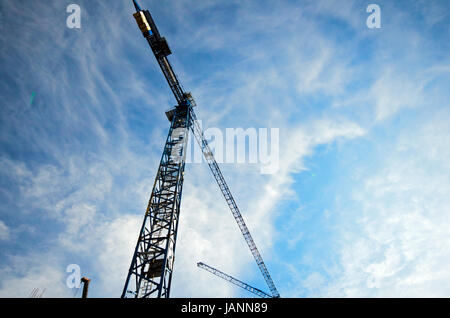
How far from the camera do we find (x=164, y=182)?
884 inches

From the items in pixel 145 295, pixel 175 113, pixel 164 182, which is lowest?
pixel 145 295
